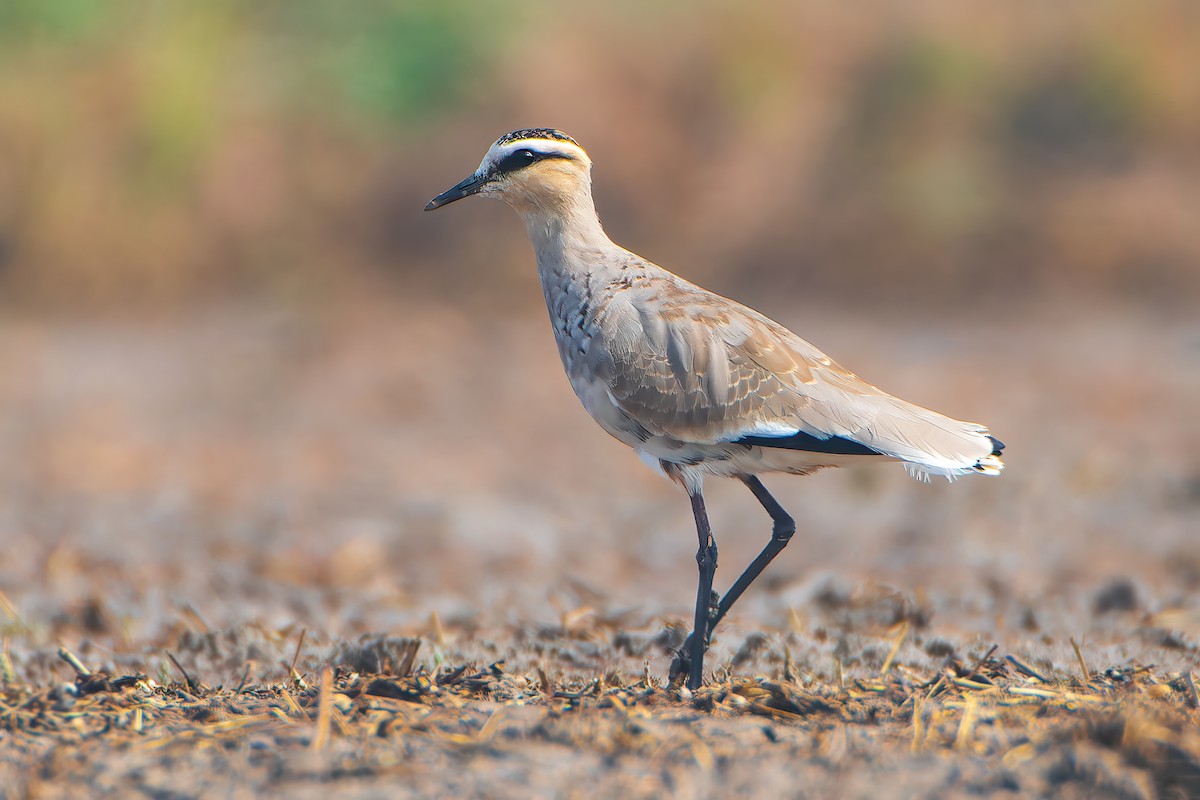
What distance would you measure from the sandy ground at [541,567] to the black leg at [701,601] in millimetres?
149

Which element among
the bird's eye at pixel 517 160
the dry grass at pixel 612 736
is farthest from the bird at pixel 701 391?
the dry grass at pixel 612 736

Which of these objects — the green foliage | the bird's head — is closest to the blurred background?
the green foliage

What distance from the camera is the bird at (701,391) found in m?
4.18

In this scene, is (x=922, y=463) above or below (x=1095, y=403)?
below

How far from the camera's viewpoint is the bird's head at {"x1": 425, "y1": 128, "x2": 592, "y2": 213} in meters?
4.62

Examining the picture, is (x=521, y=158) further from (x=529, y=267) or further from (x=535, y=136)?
(x=529, y=267)

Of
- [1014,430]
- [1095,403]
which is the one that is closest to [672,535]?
[1014,430]

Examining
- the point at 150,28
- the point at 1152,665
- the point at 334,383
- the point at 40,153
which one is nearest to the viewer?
the point at 1152,665

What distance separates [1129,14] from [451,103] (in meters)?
6.17

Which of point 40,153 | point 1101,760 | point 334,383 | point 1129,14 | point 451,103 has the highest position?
point 1129,14

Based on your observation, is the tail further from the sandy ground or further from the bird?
the sandy ground

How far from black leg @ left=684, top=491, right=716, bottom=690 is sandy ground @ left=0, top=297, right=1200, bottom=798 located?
0.49ft

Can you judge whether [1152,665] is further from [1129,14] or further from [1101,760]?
[1129,14]

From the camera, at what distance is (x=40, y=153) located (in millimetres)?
11508
